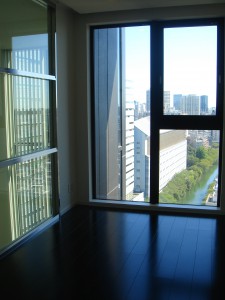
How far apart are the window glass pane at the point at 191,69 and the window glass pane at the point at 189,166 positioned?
1.09ft

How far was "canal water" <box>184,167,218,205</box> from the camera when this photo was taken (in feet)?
16.0

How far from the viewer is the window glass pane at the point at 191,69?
4.71 m

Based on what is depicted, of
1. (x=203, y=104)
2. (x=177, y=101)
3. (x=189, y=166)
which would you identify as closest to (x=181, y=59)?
(x=177, y=101)

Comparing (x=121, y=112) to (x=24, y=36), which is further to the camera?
(x=121, y=112)

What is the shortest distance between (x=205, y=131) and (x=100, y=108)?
1503 mm

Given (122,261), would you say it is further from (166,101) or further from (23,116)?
(166,101)

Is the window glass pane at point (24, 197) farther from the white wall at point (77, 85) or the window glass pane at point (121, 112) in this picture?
the window glass pane at point (121, 112)

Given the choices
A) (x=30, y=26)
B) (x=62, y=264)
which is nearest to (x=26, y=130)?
(x=30, y=26)

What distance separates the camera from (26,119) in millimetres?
3947

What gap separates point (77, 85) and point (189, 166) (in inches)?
74.7

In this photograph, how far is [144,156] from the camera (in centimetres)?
511

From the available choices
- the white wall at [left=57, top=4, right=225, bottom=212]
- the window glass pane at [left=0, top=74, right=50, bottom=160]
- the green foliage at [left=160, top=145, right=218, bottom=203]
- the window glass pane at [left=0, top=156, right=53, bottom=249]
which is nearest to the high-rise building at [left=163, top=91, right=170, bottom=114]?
the green foliage at [left=160, top=145, right=218, bottom=203]

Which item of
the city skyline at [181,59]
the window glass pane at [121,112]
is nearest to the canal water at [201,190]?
the window glass pane at [121,112]

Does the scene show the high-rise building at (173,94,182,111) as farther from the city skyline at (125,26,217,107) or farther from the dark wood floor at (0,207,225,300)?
the dark wood floor at (0,207,225,300)
